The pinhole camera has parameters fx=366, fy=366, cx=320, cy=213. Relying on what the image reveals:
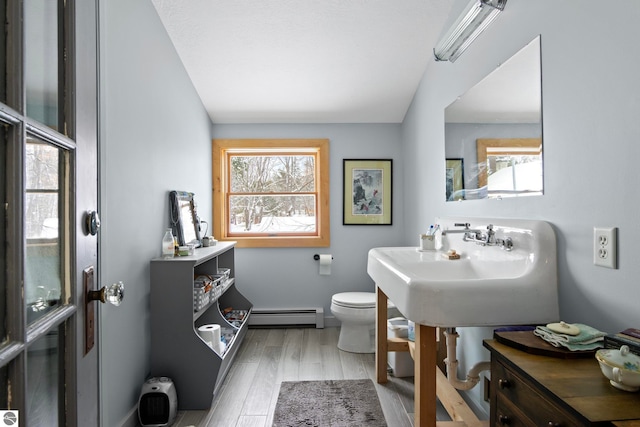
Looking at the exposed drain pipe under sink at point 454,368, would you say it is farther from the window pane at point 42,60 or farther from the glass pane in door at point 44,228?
the window pane at point 42,60

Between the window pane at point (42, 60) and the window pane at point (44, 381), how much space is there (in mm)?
430

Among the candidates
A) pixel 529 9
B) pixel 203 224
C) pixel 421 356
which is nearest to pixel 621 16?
pixel 529 9

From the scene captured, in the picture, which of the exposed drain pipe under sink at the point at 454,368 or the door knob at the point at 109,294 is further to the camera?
the exposed drain pipe under sink at the point at 454,368

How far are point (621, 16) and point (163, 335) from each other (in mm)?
2382

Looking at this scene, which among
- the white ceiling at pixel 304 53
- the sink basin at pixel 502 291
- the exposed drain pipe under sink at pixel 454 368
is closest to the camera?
the sink basin at pixel 502 291

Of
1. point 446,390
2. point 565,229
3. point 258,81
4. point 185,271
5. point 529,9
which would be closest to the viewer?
point 565,229

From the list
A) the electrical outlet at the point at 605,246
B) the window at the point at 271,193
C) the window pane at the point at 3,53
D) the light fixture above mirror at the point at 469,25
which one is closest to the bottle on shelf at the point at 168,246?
the window at the point at 271,193

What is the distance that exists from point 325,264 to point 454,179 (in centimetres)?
161

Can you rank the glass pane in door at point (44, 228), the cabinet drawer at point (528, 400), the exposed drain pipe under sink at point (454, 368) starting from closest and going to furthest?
the glass pane in door at point (44, 228), the cabinet drawer at point (528, 400), the exposed drain pipe under sink at point (454, 368)

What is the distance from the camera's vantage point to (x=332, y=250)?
358 cm

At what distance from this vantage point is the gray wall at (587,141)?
1.05 metres

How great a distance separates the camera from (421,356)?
1423 millimetres

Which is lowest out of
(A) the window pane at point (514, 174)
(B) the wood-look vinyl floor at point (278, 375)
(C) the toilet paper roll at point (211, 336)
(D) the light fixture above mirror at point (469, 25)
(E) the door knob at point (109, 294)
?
(B) the wood-look vinyl floor at point (278, 375)

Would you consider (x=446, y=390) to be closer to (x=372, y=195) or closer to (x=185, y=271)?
(x=185, y=271)
